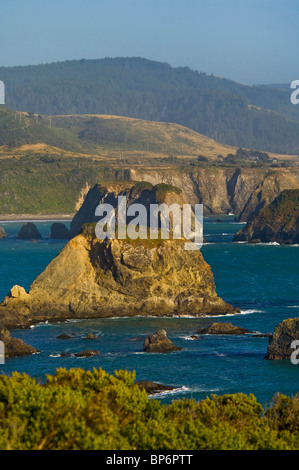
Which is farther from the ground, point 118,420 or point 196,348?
point 118,420

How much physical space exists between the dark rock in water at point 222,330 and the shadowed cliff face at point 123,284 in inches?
360

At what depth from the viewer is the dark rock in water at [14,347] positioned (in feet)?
259

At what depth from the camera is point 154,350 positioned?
8112 cm

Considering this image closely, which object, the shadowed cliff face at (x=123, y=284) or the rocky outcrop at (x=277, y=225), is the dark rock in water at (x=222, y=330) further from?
the rocky outcrop at (x=277, y=225)

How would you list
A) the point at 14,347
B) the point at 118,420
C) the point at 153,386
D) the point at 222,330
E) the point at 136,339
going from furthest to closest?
the point at 222,330
the point at 136,339
the point at 14,347
the point at 153,386
the point at 118,420

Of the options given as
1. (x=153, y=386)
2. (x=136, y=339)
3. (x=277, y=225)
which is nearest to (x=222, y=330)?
(x=136, y=339)

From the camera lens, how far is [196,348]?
83062mm

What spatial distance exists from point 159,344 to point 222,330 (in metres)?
10.7

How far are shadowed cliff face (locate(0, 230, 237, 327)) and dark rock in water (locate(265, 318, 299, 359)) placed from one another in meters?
22.1

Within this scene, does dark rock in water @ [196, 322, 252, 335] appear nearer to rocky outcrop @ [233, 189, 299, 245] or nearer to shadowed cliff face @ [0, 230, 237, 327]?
shadowed cliff face @ [0, 230, 237, 327]

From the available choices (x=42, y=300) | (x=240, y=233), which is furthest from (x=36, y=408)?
(x=240, y=233)

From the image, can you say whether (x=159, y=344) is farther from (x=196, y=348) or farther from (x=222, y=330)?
(x=222, y=330)
